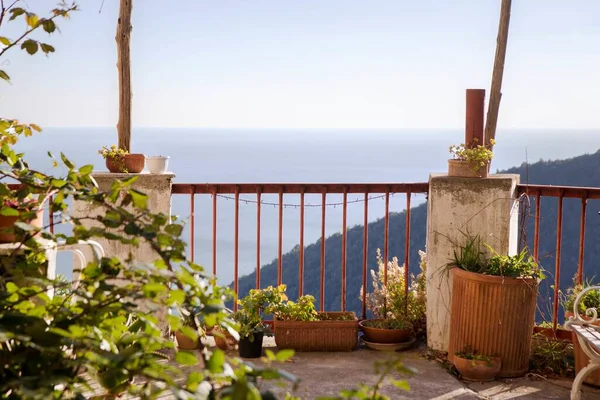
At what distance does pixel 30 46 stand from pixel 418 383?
2890 millimetres

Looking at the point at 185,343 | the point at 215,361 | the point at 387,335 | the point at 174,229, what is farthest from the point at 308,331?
the point at 215,361

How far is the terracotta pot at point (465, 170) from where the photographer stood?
172 inches

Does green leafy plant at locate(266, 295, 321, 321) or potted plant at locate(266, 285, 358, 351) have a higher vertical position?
green leafy plant at locate(266, 295, 321, 321)

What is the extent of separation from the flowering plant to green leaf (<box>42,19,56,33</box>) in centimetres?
336

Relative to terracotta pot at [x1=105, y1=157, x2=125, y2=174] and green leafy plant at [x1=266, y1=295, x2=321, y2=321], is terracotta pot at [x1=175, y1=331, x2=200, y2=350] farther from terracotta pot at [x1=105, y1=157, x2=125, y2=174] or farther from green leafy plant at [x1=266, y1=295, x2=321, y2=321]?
terracotta pot at [x1=105, y1=157, x2=125, y2=174]

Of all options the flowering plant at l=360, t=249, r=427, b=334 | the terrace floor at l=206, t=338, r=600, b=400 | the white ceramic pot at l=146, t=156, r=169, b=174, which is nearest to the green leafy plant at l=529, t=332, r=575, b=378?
the terrace floor at l=206, t=338, r=600, b=400

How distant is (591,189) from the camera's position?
429cm

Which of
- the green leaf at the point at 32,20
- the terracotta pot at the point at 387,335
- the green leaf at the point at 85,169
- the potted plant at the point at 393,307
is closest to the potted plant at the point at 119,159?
the potted plant at the point at 393,307

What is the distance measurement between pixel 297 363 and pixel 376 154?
4758cm

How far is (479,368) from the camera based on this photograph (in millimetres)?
3969

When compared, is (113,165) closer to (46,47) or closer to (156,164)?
(156,164)

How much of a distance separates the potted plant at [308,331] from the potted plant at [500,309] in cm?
71

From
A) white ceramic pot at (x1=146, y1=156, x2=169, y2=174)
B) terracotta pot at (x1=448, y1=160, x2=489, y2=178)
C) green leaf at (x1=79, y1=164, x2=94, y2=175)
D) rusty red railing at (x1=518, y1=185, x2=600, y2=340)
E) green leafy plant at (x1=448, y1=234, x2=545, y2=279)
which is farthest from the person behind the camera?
white ceramic pot at (x1=146, y1=156, x2=169, y2=174)

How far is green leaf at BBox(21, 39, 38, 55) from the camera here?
5.90 feet
